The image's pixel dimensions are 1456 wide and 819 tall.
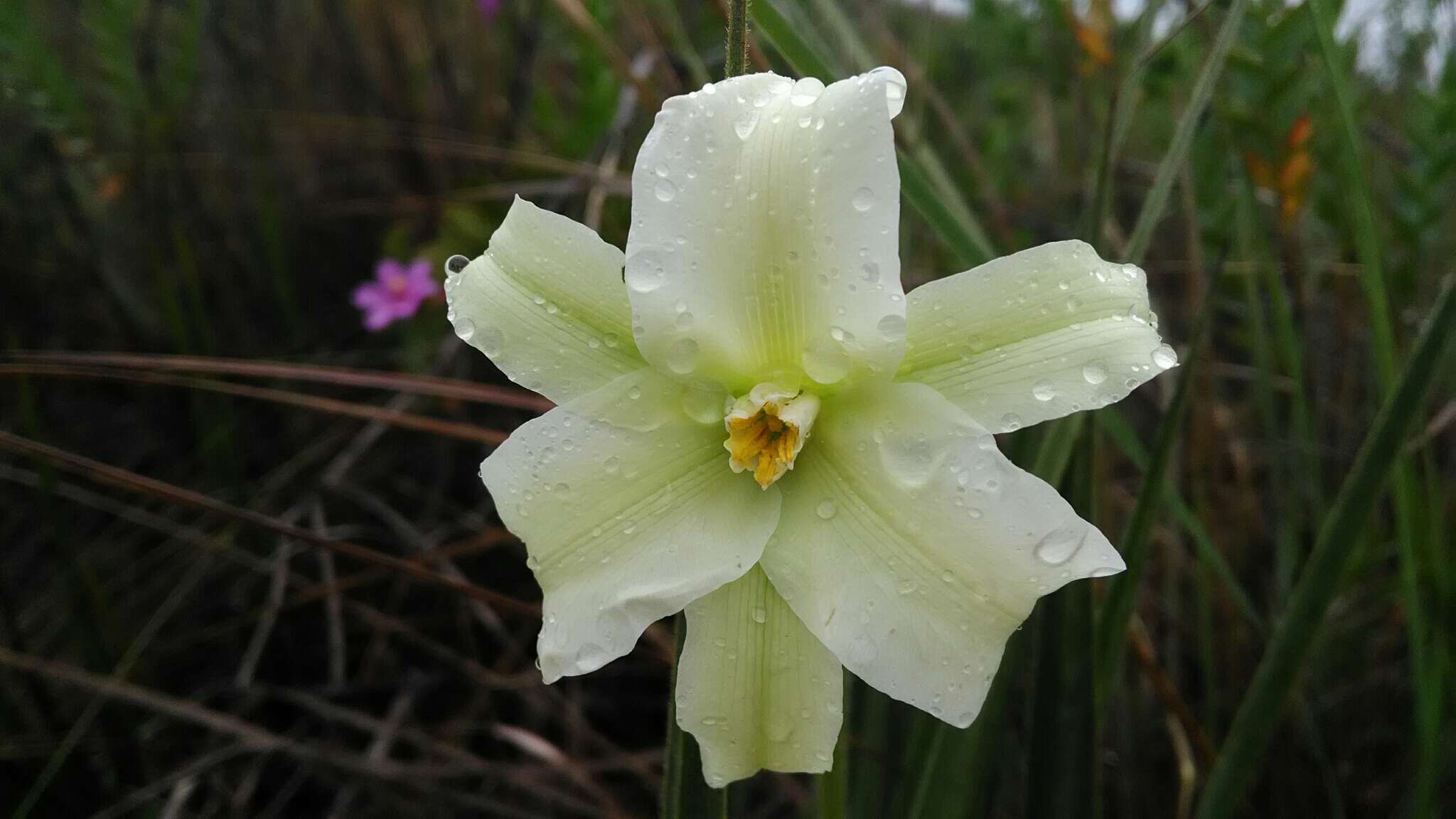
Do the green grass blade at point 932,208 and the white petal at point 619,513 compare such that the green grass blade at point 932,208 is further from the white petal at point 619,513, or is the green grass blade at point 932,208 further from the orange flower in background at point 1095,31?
the orange flower in background at point 1095,31

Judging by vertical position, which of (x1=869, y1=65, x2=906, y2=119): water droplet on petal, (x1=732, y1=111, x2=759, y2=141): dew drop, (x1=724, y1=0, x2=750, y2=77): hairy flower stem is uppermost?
(x1=724, y1=0, x2=750, y2=77): hairy flower stem

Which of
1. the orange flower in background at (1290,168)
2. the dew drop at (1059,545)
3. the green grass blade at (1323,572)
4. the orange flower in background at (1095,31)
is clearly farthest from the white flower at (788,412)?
the orange flower in background at (1095,31)

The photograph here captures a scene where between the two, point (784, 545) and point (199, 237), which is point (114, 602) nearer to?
point (199, 237)

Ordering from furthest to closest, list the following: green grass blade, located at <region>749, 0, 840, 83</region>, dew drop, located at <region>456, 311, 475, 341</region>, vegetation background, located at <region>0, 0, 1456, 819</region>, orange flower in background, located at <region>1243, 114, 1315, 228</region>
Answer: orange flower in background, located at <region>1243, 114, 1315, 228</region> → vegetation background, located at <region>0, 0, 1456, 819</region> → green grass blade, located at <region>749, 0, 840, 83</region> → dew drop, located at <region>456, 311, 475, 341</region>

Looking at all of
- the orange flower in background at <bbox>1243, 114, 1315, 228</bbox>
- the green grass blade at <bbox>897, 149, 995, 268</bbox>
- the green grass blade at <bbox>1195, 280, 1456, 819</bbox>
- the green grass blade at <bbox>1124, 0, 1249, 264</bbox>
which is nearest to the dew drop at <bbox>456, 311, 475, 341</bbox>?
the green grass blade at <bbox>897, 149, 995, 268</bbox>

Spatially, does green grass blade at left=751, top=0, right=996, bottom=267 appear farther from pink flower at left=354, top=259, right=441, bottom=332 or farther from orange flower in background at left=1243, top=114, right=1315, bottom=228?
pink flower at left=354, top=259, right=441, bottom=332
